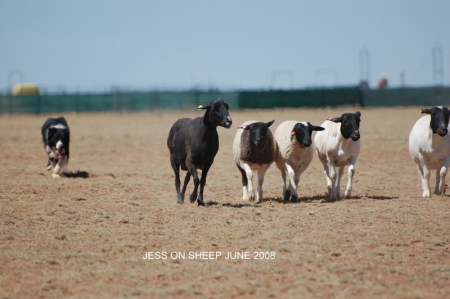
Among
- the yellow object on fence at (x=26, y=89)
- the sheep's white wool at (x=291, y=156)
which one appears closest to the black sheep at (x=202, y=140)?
the sheep's white wool at (x=291, y=156)

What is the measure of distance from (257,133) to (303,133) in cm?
102

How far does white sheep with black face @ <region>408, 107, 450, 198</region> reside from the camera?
466 inches

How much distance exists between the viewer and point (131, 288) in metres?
6.66

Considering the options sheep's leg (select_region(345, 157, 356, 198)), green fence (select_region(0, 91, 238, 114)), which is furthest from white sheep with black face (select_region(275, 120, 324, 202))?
green fence (select_region(0, 91, 238, 114))

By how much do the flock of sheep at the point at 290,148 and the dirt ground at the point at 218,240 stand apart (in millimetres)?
489

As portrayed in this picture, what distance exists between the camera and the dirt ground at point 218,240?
22.1 ft

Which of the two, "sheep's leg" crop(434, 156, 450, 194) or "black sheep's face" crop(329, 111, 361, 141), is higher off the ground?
"black sheep's face" crop(329, 111, 361, 141)

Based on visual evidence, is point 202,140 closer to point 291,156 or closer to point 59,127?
point 291,156

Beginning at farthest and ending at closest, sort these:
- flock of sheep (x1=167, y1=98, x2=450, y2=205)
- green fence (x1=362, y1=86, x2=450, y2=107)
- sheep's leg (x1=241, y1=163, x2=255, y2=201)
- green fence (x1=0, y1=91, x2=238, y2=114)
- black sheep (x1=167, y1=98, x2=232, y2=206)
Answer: green fence (x1=362, y1=86, x2=450, y2=107) < green fence (x1=0, y1=91, x2=238, y2=114) < sheep's leg (x1=241, y1=163, x2=255, y2=201) < flock of sheep (x1=167, y1=98, x2=450, y2=205) < black sheep (x1=167, y1=98, x2=232, y2=206)

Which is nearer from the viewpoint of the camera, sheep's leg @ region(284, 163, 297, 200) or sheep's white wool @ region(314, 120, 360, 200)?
sheep's leg @ region(284, 163, 297, 200)

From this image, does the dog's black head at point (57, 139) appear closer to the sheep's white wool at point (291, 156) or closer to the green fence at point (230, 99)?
the sheep's white wool at point (291, 156)

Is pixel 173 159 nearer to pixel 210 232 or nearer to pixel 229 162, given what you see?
pixel 210 232

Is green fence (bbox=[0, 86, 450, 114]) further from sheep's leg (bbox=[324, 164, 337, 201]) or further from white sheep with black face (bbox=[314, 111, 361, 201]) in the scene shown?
sheep's leg (bbox=[324, 164, 337, 201])

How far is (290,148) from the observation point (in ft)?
40.0
